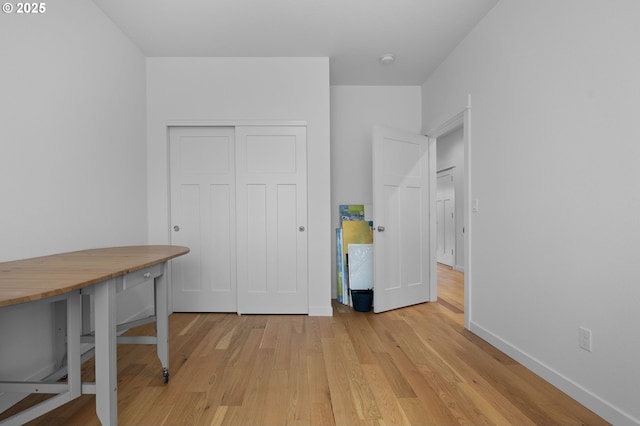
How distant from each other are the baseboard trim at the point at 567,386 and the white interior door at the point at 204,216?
8.20 feet

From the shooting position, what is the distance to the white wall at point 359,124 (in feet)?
12.3

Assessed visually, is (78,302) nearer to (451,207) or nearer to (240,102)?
(240,102)

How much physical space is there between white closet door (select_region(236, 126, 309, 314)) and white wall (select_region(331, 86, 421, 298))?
31.0 inches

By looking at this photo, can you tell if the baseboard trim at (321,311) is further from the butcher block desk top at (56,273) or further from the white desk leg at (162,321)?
the butcher block desk top at (56,273)

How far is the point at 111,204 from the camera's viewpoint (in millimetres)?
→ 2480

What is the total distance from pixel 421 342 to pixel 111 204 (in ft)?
9.38

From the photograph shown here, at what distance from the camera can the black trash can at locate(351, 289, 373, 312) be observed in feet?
10.5

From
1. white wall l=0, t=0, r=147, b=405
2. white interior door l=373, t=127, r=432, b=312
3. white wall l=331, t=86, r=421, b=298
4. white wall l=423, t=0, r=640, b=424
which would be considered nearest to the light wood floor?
white wall l=423, t=0, r=640, b=424

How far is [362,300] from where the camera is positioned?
10.5 ft

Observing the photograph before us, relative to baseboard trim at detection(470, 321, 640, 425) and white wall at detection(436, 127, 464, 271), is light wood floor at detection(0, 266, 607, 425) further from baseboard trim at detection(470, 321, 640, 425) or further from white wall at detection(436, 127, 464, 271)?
white wall at detection(436, 127, 464, 271)

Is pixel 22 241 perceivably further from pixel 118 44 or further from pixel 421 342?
pixel 421 342

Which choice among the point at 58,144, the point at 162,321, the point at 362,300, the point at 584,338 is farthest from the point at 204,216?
the point at 584,338

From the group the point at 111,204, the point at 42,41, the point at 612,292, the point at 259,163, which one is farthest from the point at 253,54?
the point at 612,292

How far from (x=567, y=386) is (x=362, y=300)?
1783mm
